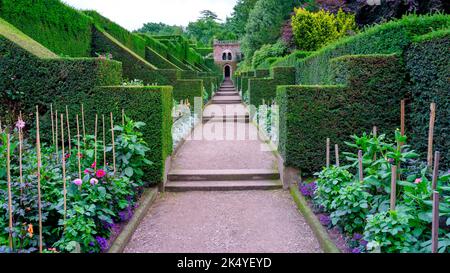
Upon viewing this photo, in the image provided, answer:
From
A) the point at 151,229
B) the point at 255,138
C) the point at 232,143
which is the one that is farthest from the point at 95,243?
the point at 255,138

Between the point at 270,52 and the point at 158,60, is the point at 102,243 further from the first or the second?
the point at 270,52

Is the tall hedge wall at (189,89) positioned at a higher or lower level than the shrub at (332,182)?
higher

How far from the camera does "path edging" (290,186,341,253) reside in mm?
4379

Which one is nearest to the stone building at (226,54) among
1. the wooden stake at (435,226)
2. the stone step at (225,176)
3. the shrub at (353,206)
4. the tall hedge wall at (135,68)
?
the tall hedge wall at (135,68)

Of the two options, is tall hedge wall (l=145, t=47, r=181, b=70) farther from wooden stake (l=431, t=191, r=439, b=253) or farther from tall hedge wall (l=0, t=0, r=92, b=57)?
wooden stake (l=431, t=191, r=439, b=253)

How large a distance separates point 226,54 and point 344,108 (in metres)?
55.9

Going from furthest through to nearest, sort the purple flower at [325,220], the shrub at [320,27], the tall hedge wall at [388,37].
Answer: the shrub at [320,27]
the tall hedge wall at [388,37]
the purple flower at [325,220]

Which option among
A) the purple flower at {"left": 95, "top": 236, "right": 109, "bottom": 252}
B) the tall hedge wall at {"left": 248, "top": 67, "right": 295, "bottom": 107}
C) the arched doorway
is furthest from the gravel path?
the arched doorway

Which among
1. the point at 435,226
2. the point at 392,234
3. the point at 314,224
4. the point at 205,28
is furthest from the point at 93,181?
the point at 205,28

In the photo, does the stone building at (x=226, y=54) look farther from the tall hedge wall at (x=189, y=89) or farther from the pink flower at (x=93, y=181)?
the pink flower at (x=93, y=181)

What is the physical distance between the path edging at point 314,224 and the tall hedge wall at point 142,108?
242 cm

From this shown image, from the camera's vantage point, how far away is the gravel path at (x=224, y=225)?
15.3 feet

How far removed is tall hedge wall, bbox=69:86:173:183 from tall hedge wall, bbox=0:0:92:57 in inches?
256

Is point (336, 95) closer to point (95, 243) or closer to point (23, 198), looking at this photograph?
point (95, 243)
